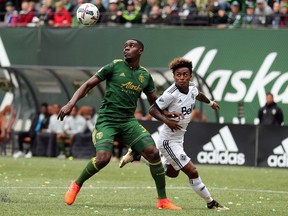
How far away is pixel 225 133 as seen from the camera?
86.4ft

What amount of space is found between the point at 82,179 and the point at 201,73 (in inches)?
652

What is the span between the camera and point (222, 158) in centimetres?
2619

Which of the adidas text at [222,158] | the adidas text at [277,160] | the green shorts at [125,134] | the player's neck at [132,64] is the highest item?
the player's neck at [132,64]

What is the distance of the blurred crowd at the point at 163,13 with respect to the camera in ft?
96.0

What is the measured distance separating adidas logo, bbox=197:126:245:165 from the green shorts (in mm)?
12655

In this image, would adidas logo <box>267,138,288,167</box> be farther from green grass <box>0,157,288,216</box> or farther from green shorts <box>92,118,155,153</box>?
green shorts <box>92,118,155,153</box>

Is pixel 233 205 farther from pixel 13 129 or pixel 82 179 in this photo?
pixel 13 129

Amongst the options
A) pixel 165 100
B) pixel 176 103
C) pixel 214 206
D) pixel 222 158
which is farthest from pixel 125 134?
pixel 222 158

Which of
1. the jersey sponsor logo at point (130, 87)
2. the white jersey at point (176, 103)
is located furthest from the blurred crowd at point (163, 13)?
the jersey sponsor logo at point (130, 87)

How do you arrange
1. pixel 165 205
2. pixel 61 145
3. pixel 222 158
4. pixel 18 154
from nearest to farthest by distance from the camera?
pixel 165 205 → pixel 222 158 → pixel 18 154 → pixel 61 145

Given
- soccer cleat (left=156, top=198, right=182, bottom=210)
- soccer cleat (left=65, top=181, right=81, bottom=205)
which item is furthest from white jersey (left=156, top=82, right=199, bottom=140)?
soccer cleat (left=65, top=181, right=81, bottom=205)

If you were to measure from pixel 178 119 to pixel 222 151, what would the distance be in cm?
1257

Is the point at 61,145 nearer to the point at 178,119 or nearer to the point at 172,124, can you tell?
the point at 178,119

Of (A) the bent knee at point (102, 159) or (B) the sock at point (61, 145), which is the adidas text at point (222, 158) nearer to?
(B) the sock at point (61, 145)
